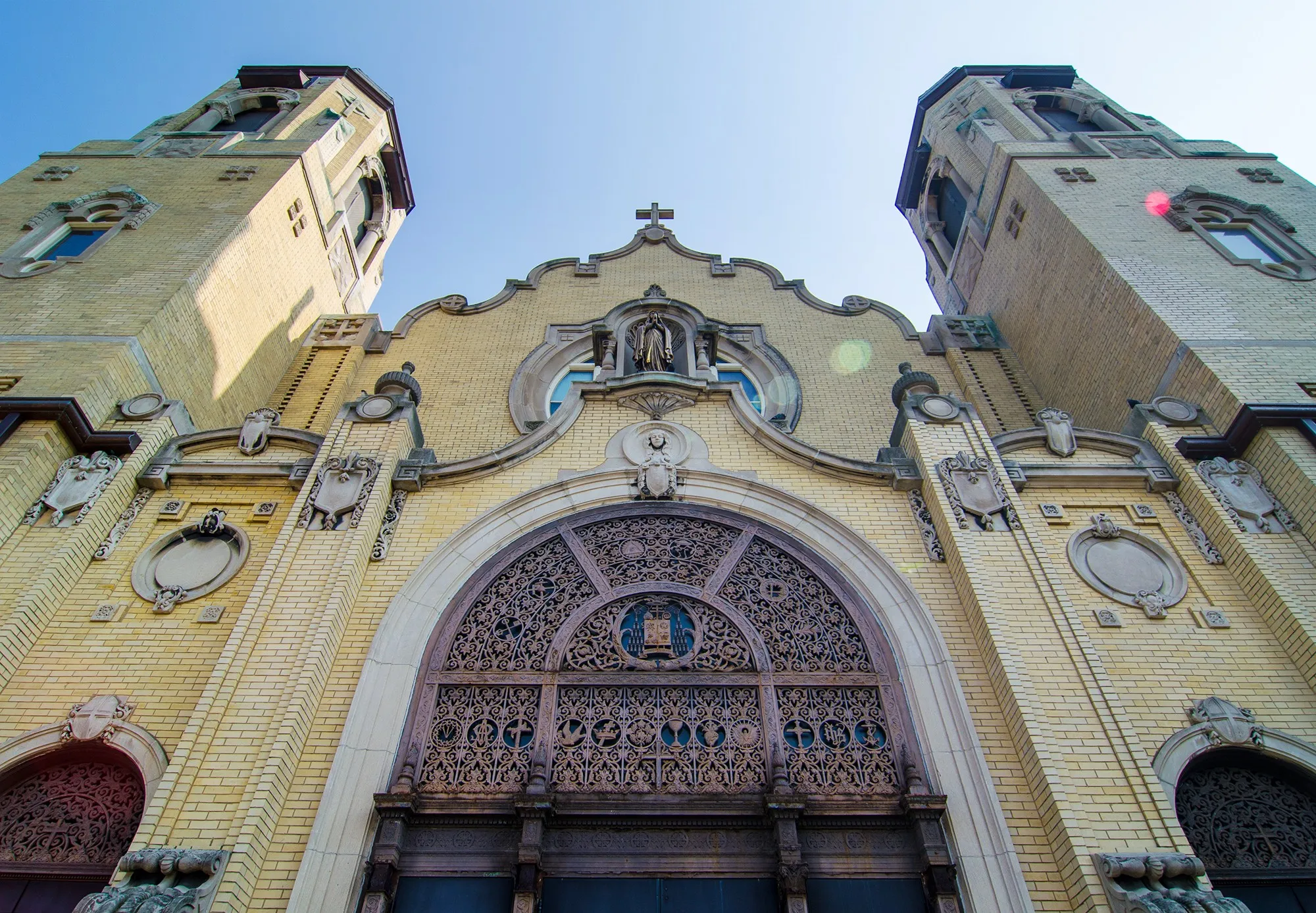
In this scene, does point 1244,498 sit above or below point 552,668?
above

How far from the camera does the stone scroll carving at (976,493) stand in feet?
28.8

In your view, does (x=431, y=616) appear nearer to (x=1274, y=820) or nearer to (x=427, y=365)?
(x=427, y=365)

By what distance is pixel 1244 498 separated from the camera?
360 inches

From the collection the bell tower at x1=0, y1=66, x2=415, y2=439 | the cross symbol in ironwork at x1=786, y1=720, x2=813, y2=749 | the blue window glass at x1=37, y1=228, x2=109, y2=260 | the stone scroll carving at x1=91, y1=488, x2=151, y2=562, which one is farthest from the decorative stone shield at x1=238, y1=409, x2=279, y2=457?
the cross symbol in ironwork at x1=786, y1=720, x2=813, y2=749

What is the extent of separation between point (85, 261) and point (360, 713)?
32.0ft

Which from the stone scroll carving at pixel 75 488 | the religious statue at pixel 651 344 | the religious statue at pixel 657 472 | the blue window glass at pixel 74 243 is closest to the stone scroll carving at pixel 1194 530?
the religious statue at pixel 657 472

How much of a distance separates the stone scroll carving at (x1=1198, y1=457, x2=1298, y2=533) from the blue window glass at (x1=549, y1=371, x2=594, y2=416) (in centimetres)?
859

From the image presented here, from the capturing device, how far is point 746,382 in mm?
13961

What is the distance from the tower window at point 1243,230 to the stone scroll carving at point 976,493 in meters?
6.94

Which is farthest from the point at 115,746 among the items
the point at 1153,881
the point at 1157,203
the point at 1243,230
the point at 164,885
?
the point at 1243,230

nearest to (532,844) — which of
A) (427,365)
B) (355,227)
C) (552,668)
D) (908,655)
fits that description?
(552,668)

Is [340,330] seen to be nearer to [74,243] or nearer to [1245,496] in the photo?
[74,243]

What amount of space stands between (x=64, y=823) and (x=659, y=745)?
5.04m

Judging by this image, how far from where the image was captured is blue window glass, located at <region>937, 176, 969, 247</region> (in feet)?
66.0
